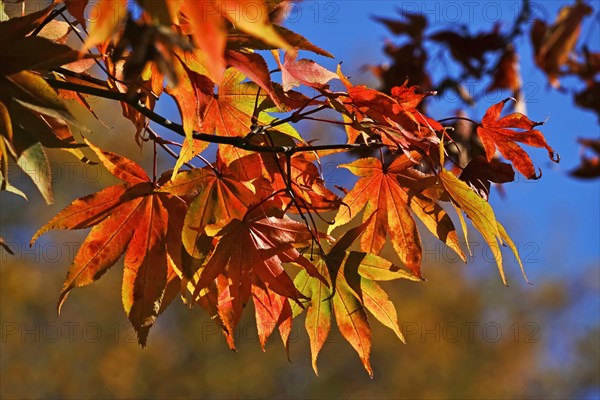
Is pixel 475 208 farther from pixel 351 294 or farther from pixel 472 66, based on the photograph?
pixel 472 66

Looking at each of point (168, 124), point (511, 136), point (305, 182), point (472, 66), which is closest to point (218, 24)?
point (168, 124)

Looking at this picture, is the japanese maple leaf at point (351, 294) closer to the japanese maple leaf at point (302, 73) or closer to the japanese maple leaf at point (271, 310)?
the japanese maple leaf at point (271, 310)

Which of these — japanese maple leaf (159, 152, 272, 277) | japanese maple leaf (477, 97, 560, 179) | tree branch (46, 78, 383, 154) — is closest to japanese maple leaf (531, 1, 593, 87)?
japanese maple leaf (477, 97, 560, 179)

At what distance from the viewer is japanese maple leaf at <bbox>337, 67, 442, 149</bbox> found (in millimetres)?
736

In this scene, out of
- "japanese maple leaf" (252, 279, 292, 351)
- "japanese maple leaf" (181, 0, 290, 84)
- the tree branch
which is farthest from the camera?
"japanese maple leaf" (252, 279, 292, 351)

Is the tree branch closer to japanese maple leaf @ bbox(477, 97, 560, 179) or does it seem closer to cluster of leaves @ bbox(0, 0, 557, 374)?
cluster of leaves @ bbox(0, 0, 557, 374)

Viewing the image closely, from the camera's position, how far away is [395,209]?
832mm

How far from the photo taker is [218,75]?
383 millimetres

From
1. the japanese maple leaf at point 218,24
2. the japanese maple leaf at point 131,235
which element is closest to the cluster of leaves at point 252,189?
the japanese maple leaf at point 131,235

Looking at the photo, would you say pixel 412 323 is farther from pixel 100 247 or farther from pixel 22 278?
pixel 100 247

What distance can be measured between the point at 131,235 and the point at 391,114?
0.93ft

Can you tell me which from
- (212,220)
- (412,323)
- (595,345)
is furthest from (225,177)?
(595,345)

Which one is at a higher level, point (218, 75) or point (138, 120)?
point (218, 75)

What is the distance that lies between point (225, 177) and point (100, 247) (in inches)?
5.4
